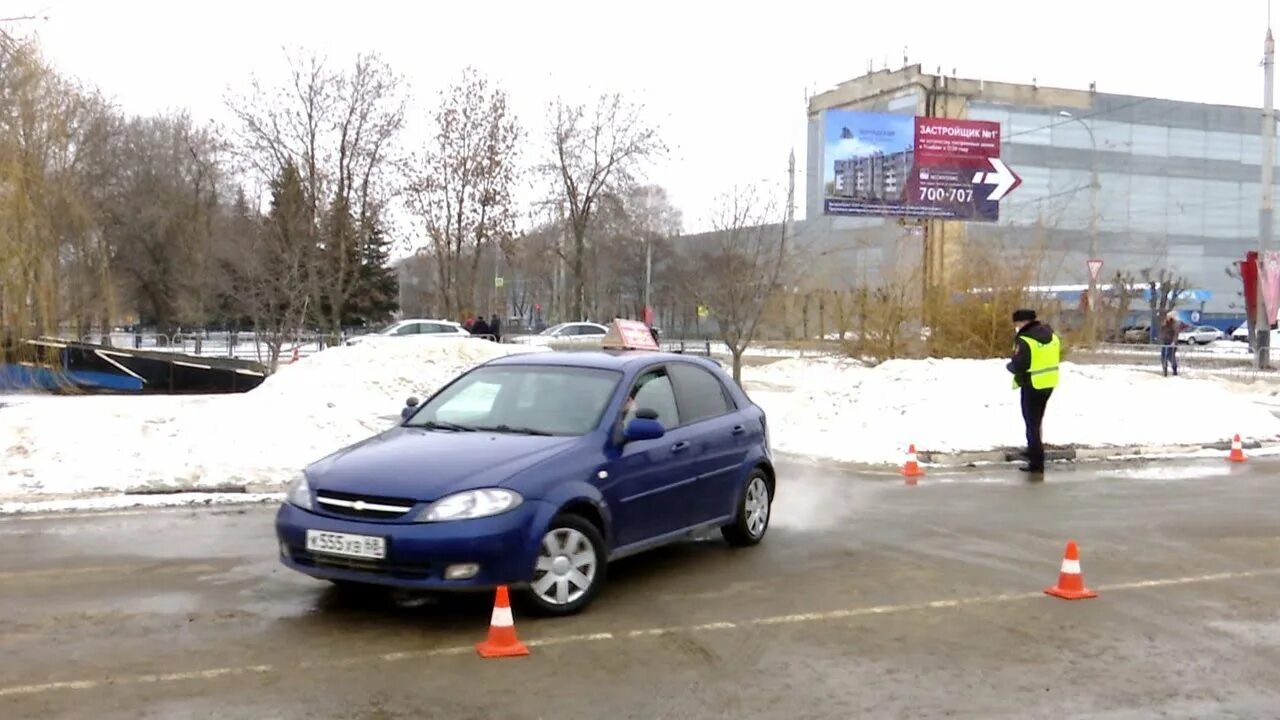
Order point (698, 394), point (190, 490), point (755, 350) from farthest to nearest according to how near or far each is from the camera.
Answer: point (755, 350) < point (190, 490) < point (698, 394)

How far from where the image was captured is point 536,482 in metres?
6.22

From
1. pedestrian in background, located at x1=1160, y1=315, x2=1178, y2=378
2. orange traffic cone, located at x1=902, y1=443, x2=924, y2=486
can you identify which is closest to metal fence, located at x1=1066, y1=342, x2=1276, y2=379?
pedestrian in background, located at x1=1160, y1=315, x2=1178, y2=378

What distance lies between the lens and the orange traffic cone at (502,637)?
5.61 meters

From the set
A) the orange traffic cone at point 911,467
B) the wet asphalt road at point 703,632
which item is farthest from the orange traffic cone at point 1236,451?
the wet asphalt road at point 703,632

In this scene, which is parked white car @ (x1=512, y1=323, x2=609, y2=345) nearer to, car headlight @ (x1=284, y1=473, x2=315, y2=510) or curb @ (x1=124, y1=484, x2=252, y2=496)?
curb @ (x1=124, y1=484, x2=252, y2=496)

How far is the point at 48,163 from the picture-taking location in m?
19.5

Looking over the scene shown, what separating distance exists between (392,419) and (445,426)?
22.2ft

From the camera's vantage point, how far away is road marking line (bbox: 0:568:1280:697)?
204 inches

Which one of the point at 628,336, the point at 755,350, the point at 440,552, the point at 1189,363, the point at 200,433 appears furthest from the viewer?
the point at 755,350

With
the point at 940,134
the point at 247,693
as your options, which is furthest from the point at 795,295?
the point at 247,693

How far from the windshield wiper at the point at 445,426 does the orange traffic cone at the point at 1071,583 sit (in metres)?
3.83

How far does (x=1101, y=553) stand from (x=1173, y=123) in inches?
2933

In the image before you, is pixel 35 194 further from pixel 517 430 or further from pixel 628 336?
pixel 517 430

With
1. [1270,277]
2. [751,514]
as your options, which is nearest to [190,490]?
[751,514]
